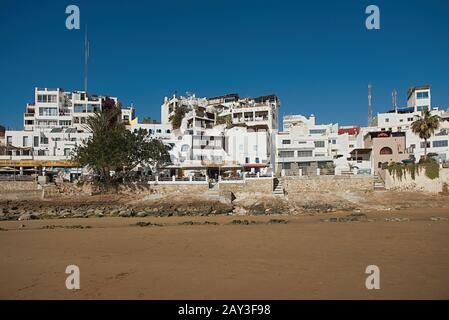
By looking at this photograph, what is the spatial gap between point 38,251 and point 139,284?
7.13m

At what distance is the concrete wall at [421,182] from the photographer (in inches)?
1448

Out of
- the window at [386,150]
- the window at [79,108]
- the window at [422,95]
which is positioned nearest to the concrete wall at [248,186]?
the window at [386,150]

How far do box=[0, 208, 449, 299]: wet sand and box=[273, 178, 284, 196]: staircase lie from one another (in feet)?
70.5

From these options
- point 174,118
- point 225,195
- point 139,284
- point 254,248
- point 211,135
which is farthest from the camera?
point 174,118

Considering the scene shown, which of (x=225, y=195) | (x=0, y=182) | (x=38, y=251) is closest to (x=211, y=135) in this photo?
(x=225, y=195)

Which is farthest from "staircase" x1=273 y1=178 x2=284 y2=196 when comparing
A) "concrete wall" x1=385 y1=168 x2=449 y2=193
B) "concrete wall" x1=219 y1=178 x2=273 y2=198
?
"concrete wall" x1=385 y1=168 x2=449 y2=193

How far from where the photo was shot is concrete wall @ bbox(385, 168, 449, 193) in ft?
121

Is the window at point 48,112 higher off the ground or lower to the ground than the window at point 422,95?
lower

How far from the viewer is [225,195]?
38.5 metres

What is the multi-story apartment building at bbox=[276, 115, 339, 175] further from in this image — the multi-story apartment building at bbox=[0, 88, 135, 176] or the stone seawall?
the stone seawall

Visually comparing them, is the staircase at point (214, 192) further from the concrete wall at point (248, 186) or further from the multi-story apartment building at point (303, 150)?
the multi-story apartment building at point (303, 150)

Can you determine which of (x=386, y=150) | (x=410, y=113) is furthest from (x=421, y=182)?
(x=410, y=113)

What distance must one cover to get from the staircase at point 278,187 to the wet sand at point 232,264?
21480mm
